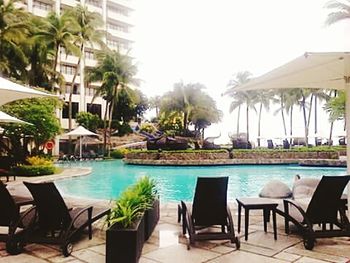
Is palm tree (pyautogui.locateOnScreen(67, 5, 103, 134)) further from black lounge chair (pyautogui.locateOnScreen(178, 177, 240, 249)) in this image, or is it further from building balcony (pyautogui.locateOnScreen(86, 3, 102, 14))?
black lounge chair (pyautogui.locateOnScreen(178, 177, 240, 249))

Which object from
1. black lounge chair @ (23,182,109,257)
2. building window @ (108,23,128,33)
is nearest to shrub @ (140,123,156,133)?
building window @ (108,23,128,33)

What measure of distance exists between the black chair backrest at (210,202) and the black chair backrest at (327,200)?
1118 mm

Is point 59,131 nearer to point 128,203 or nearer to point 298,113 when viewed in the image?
point 128,203

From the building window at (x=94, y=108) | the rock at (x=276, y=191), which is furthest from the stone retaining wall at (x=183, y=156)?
the building window at (x=94, y=108)

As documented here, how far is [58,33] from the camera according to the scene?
2803cm

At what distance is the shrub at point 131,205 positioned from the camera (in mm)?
3945

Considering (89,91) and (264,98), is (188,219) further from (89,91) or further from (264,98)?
(264,98)

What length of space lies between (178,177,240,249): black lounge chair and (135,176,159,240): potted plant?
573 millimetres

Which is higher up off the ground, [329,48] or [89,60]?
[89,60]

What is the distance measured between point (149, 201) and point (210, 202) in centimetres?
100

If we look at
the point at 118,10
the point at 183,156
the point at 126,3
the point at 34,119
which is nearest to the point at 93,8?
the point at 118,10

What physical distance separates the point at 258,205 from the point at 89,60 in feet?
142

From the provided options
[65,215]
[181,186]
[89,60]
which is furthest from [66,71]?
[65,215]

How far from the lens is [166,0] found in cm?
1847
